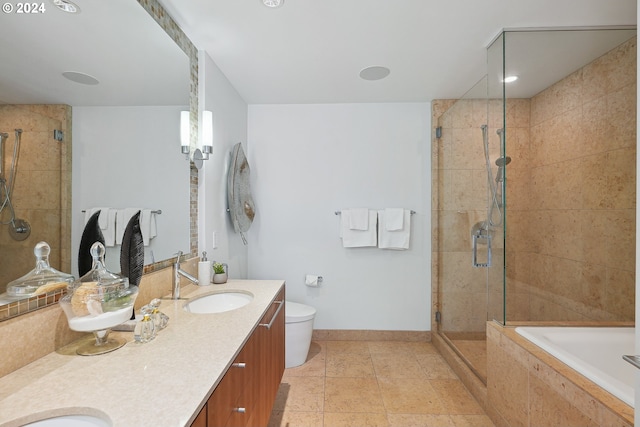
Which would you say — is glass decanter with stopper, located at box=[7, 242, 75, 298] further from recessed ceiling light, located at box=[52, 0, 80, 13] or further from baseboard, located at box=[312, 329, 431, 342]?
baseboard, located at box=[312, 329, 431, 342]

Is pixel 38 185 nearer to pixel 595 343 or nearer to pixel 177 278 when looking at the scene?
pixel 177 278

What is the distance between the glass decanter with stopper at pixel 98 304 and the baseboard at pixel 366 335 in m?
2.19

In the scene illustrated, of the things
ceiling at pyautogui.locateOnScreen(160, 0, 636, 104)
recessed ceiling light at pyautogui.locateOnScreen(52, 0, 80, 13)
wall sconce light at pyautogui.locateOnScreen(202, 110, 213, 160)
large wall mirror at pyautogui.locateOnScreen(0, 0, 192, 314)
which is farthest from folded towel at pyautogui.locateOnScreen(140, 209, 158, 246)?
ceiling at pyautogui.locateOnScreen(160, 0, 636, 104)

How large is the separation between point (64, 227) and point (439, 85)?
266 centimetres

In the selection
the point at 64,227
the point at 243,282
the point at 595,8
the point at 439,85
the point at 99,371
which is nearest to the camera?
the point at 99,371

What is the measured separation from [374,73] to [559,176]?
4.67 feet

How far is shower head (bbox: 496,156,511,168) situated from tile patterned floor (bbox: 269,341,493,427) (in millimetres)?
1557

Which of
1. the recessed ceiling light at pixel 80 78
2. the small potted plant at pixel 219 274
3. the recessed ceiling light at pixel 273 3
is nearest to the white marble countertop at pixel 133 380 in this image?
the small potted plant at pixel 219 274

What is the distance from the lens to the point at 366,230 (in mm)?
2910

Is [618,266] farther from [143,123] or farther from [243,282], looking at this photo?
[143,123]

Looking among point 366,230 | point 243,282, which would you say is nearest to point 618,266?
point 366,230

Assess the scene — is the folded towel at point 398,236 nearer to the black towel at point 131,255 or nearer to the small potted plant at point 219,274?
the small potted plant at point 219,274

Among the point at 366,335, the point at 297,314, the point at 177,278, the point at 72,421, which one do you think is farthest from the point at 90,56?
the point at 366,335

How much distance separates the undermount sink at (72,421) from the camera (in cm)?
70
